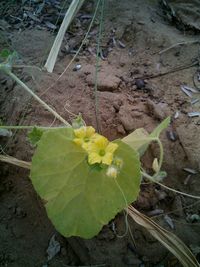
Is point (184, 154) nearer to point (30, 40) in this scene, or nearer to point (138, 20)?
point (138, 20)

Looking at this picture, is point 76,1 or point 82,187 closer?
point 82,187

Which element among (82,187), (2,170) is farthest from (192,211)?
(2,170)

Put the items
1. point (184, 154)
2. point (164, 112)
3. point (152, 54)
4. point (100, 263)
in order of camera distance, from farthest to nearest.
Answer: point (152, 54) → point (164, 112) → point (184, 154) → point (100, 263)

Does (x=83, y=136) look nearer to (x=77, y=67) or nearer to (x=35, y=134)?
(x=35, y=134)

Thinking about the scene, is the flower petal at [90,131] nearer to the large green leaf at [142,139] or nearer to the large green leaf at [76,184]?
the large green leaf at [76,184]

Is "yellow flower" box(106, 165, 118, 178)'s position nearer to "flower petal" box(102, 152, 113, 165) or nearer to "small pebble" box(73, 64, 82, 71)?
"flower petal" box(102, 152, 113, 165)

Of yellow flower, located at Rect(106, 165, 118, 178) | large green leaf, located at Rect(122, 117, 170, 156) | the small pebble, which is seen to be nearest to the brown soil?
the small pebble

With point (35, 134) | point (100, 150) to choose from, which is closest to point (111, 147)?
point (100, 150)

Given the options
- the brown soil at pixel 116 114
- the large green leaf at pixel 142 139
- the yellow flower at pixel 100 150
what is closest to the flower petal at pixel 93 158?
the yellow flower at pixel 100 150
